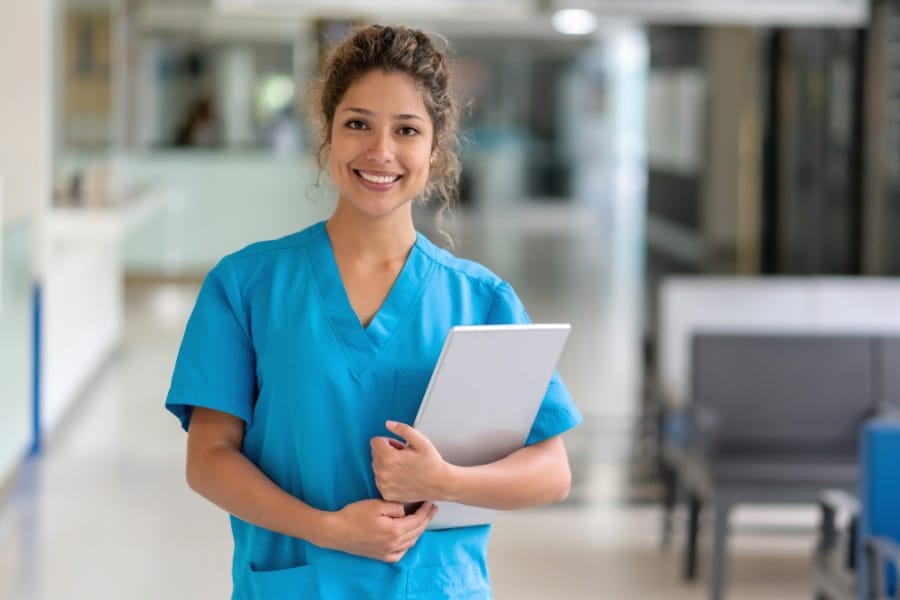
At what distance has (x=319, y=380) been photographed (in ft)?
5.25

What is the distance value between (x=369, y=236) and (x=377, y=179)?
0.27ft

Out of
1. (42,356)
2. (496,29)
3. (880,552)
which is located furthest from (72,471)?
(496,29)

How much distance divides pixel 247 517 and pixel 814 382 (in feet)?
14.7

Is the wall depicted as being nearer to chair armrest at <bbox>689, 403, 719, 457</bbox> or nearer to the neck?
chair armrest at <bbox>689, 403, 719, 457</bbox>

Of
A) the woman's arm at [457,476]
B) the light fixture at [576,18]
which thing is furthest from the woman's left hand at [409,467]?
the light fixture at [576,18]

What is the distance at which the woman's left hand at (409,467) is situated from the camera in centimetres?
153

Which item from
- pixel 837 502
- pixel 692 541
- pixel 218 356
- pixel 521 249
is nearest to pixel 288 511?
pixel 218 356

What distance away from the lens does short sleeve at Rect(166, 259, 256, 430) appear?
1618 mm

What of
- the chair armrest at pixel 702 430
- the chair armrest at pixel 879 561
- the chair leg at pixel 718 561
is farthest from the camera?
the chair armrest at pixel 702 430

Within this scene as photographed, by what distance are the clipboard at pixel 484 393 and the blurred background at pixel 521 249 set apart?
1.36 ft

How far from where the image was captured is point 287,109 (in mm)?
13297

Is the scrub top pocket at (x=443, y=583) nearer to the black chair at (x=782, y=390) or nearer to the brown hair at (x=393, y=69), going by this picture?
the brown hair at (x=393, y=69)

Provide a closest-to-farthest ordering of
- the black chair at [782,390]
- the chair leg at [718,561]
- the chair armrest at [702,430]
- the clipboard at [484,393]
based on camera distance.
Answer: the clipboard at [484,393], the chair leg at [718,561], the chair armrest at [702,430], the black chair at [782,390]

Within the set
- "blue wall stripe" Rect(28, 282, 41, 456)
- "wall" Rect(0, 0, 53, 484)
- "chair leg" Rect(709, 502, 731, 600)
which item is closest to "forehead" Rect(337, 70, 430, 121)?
"chair leg" Rect(709, 502, 731, 600)
